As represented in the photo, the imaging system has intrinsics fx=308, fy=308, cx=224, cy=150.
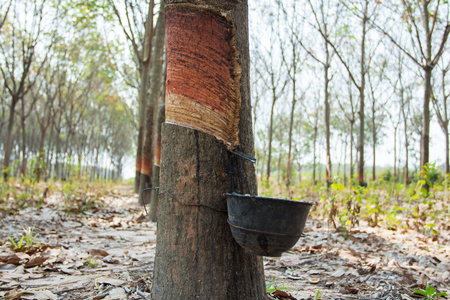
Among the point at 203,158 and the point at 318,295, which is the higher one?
the point at 203,158

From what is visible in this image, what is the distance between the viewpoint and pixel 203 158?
138cm

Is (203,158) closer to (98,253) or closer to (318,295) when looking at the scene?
(318,295)

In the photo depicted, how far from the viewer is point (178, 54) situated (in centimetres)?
146

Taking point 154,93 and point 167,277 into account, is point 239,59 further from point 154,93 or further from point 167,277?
point 154,93

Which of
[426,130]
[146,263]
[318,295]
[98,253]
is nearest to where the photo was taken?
[318,295]

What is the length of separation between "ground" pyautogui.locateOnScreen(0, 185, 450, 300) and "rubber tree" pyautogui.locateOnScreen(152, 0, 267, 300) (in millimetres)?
557

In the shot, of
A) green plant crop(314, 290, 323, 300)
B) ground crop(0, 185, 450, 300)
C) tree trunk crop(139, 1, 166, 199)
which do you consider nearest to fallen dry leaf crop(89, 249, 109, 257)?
ground crop(0, 185, 450, 300)

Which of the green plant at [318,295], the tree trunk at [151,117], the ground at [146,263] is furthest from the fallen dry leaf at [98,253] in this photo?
the tree trunk at [151,117]

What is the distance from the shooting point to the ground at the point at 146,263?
1890mm

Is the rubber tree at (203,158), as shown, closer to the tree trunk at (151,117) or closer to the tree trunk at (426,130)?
the tree trunk at (151,117)

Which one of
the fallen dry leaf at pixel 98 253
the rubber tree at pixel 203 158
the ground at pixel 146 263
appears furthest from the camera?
the fallen dry leaf at pixel 98 253

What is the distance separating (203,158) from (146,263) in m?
1.45

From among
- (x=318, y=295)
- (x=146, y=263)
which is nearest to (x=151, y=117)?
(x=146, y=263)

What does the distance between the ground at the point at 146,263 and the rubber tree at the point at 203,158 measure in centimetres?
56
